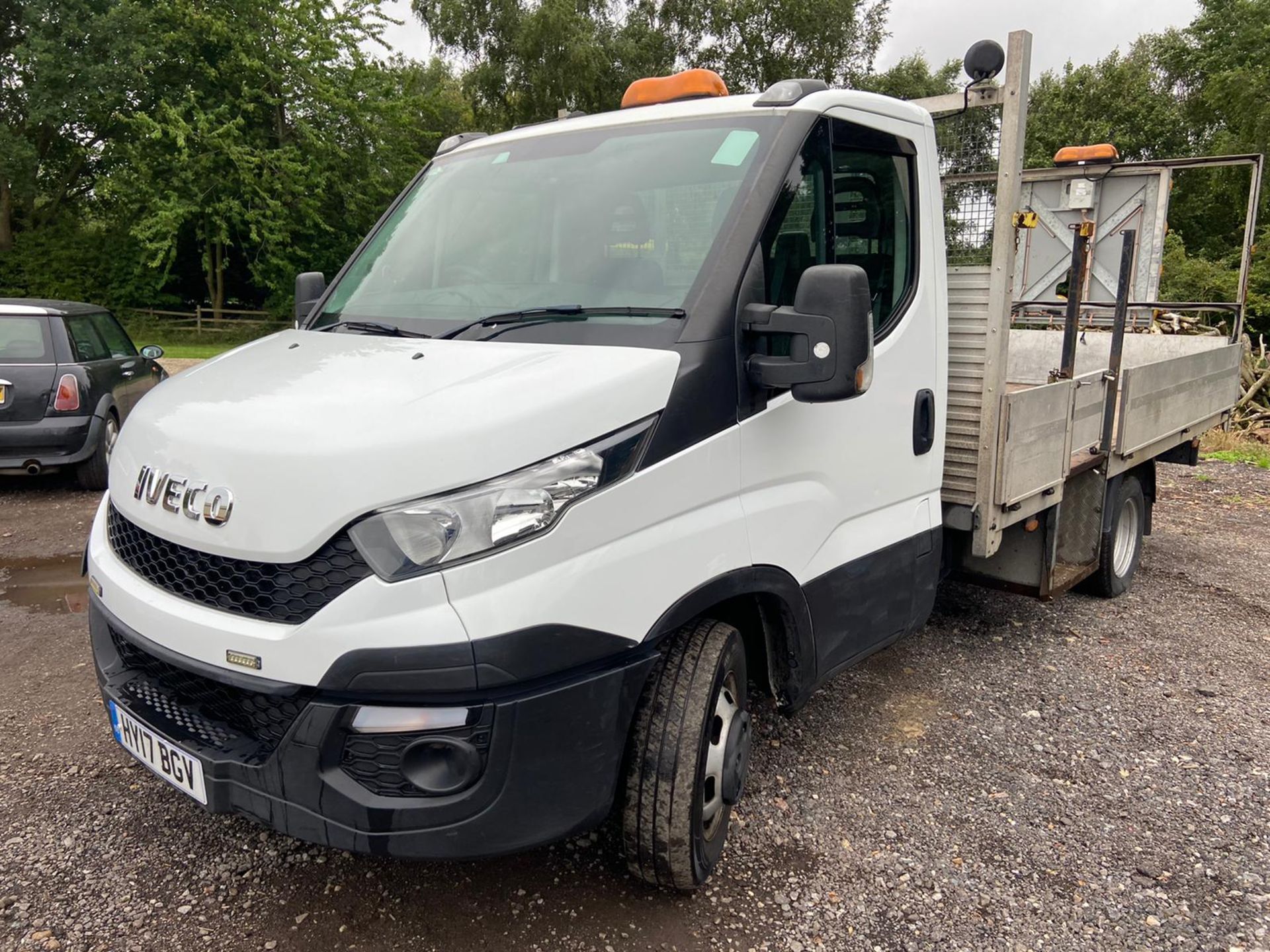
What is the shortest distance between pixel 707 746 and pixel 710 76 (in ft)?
7.99

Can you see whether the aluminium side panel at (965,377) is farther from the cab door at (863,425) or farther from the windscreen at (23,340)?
the windscreen at (23,340)

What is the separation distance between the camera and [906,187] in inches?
139

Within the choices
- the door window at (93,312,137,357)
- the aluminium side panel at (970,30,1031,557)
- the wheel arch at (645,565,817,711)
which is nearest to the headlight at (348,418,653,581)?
the wheel arch at (645,565,817,711)

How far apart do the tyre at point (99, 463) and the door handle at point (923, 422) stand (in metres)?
6.87

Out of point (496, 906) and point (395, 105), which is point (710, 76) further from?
point (395, 105)

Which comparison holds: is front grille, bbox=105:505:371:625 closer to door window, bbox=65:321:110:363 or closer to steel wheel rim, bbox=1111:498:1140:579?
steel wheel rim, bbox=1111:498:1140:579

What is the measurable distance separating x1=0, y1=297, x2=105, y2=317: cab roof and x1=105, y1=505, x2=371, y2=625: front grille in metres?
6.37

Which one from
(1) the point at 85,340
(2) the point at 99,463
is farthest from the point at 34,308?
(2) the point at 99,463

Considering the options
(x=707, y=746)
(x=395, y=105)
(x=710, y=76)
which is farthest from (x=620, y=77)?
(x=707, y=746)

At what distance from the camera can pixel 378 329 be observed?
10.1 ft

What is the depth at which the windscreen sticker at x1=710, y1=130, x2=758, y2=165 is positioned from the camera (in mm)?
2941

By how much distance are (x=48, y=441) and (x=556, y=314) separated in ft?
21.1

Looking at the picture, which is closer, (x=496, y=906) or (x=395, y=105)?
(x=496, y=906)

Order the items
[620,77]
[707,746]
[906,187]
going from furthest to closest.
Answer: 1. [620,77]
2. [906,187]
3. [707,746]
